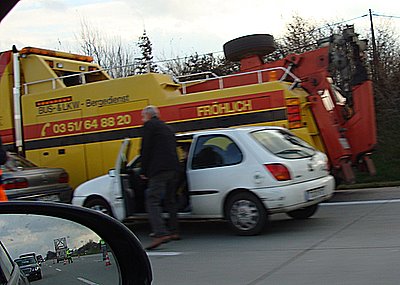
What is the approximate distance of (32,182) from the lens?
10.0 m

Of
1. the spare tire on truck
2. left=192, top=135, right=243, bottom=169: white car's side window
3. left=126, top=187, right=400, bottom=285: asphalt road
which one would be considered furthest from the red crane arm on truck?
left=192, top=135, right=243, bottom=169: white car's side window

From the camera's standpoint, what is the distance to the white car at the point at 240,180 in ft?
27.9

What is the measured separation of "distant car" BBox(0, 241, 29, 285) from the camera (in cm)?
242

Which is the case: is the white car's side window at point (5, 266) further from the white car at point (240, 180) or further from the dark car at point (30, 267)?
the white car at point (240, 180)

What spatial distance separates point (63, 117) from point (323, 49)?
17.7 ft

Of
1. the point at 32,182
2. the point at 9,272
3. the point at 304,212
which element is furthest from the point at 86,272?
the point at 32,182

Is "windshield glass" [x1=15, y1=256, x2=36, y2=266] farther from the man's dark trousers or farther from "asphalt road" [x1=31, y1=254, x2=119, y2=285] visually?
the man's dark trousers

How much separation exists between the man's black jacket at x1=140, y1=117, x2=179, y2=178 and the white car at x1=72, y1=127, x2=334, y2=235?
69cm

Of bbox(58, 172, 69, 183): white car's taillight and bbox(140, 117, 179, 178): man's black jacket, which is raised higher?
bbox(140, 117, 179, 178): man's black jacket

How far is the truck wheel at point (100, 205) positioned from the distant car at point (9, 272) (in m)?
7.02

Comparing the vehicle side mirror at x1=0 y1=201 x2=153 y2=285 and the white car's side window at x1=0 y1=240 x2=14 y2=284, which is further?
the vehicle side mirror at x1=0 y1=201 x2=153 y2=285

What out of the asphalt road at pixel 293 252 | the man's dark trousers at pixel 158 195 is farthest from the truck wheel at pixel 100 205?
the man's dark trousers at pixel 158 195

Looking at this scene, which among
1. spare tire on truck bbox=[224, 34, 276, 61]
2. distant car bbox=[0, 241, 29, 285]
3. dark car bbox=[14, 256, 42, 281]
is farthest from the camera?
spare tire on truck bbox=[224, 34, 276, 61]

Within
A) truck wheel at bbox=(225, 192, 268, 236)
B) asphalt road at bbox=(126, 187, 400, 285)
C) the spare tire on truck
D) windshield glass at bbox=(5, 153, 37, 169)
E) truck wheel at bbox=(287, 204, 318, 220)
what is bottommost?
asphalt road at bbox=(126, 187, 400, 285)
